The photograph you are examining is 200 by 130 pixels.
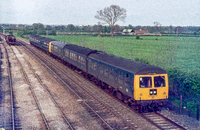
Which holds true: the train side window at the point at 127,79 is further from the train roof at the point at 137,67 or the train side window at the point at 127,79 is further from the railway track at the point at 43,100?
the railway track at the point at 43,100

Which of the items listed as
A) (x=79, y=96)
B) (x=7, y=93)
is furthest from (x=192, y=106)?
(x=7, y=93)

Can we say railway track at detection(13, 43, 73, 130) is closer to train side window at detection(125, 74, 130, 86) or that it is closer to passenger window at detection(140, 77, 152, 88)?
train side window at detection(125, 74, 130, 86)

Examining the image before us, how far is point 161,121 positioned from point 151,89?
2.03m

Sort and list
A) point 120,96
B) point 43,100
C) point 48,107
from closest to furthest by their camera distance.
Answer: point 48,107 → point 120,96 → point 43,100

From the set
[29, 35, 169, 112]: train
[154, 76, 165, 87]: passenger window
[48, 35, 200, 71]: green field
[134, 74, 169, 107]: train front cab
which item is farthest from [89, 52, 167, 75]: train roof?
[48, 35, 200, 71]: green field

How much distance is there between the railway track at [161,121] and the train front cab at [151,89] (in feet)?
2.27

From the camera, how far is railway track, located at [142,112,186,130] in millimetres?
11391

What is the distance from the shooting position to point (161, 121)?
12.3 metres

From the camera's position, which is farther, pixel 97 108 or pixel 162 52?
pixel 162 52

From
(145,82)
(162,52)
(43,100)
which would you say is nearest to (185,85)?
(145,82)

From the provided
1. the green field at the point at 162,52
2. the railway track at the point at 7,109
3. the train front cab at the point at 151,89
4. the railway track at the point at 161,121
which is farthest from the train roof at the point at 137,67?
the green field at the point at 162,52

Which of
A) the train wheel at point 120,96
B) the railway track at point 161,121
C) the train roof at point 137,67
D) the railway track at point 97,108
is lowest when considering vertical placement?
the railway track at point 161,121

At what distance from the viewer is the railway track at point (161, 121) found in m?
11.4

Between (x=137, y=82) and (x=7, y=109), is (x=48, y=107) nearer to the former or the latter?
(x=7, y=109)
